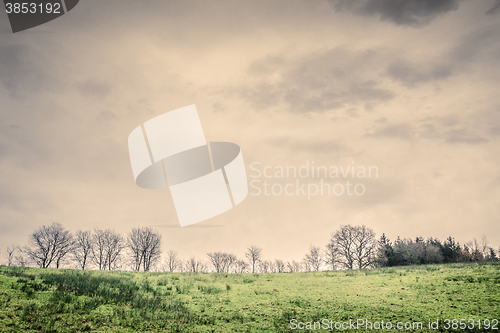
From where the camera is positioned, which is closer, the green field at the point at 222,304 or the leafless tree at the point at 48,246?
the green field at the point at 222,304

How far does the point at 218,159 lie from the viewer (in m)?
21.2

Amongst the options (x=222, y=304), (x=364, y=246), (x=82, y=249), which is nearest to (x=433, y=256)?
(x=364, y=246)

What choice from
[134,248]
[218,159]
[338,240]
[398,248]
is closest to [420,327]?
[218,159]

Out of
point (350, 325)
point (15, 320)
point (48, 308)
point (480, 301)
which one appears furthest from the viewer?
point (480, 301)

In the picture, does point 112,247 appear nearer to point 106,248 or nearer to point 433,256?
point 106,248

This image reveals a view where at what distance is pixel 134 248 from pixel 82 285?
63289 mm

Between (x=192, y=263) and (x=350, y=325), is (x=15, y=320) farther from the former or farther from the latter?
(x=192, y=263)

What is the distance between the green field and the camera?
41.1 feet

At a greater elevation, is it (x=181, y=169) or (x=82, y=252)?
(x=181, y=169)

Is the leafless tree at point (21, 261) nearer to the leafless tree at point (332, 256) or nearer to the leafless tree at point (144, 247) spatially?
the leafless tree at point (144, 247)

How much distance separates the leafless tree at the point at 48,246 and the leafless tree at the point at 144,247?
14944 mm

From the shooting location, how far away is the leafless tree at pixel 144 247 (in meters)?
73.4

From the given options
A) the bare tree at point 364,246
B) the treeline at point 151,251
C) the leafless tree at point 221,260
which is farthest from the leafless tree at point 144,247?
the bare tree at point 364,246

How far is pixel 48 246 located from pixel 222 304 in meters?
67.3
